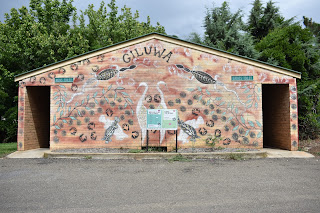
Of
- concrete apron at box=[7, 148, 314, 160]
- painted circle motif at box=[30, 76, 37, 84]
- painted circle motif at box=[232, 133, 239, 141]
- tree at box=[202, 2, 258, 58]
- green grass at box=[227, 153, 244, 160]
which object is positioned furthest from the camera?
tree at box=[202, 2, 258, 58]

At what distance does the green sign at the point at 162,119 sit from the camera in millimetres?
11633

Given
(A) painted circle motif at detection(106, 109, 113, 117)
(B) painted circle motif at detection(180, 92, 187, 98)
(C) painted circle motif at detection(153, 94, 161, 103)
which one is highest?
(B) painted circle motif at detection(180, 92, 187, 98)

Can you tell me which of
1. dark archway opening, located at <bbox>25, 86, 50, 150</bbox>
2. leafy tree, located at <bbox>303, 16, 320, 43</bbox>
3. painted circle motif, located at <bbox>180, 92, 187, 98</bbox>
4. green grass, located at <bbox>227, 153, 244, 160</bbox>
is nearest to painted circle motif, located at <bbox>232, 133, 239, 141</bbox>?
green grass, located at <bbox>227, 153, 244, 160</bbox>

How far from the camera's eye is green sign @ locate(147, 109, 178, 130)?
11.6 meters

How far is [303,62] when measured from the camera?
677 inches

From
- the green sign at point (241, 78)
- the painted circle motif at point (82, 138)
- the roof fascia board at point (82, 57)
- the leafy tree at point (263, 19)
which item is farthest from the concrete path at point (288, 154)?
the leafy tree at point (263, 19)

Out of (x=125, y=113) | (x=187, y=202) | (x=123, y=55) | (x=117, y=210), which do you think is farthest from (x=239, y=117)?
(x=117, y=210)

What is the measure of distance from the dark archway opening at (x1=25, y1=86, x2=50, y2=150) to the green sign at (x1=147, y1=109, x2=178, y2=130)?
19.3ft

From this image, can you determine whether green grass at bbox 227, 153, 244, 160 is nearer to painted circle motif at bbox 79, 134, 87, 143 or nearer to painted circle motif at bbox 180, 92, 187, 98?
painted circle motif at bbox 180, 92, 187, 98

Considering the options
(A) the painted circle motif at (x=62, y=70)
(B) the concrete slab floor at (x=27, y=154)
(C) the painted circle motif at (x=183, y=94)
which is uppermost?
(A) the painted circle motif at (x=62, y=70)

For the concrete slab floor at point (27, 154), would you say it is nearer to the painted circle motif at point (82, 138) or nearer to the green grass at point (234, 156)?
the painted circle motif at point (82, 138)

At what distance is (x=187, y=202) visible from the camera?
546 cm

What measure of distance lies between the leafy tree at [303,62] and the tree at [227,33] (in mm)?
1735

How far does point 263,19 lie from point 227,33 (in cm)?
663
